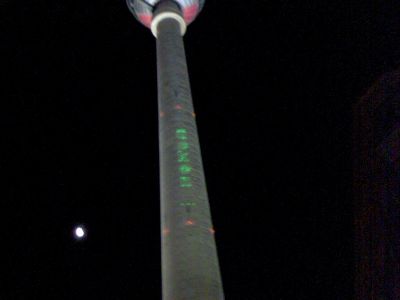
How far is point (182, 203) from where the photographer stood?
712 centimetres

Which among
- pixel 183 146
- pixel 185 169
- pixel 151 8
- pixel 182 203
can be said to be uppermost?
pixel 151 8

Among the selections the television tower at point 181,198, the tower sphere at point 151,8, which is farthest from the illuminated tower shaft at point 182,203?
the tower sphere at point 151,8

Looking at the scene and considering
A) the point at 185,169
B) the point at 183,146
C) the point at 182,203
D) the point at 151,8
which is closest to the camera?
the point at 182,203

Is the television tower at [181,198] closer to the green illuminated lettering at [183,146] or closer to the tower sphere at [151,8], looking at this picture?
the green illuminated lettering at [183,146]

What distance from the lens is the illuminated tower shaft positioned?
6.32m

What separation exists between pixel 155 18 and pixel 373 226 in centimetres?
664

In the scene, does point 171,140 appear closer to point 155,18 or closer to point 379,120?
point 155,18

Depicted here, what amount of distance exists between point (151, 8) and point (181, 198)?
18.4 feet

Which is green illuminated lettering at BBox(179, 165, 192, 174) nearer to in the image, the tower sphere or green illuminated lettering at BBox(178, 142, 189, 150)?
green illuminated lettering at BBox(178, 142, 189, 150)

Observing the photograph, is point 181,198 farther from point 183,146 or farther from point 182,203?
point 183,146

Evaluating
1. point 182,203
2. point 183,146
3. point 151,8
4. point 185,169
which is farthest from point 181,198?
point 151,8

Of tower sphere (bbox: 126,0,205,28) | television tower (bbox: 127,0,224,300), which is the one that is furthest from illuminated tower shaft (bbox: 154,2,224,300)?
tower sphere (bbox: 126,0,205,28)

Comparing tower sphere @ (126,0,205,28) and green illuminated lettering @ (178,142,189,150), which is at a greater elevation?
tower sphere @ (126,0,205,28)

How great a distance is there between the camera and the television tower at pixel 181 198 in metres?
6.34
